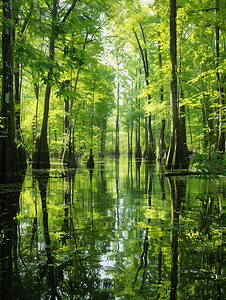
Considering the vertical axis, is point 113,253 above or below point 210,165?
below

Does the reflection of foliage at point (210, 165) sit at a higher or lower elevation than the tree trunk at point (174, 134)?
lower

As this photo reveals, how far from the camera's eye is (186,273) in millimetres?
1698

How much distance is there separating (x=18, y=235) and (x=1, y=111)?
16.4ft

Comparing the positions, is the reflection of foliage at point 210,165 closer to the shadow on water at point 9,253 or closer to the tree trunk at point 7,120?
the shadow on water at point 9,253

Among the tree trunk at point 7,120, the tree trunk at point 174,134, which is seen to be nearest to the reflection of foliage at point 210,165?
the tree trunk at point 7,120

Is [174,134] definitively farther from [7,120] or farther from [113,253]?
[113,253]

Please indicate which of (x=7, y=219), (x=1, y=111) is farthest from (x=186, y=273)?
(x=1, y=111)

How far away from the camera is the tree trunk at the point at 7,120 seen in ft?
21.0

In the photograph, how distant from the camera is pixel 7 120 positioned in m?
6.68

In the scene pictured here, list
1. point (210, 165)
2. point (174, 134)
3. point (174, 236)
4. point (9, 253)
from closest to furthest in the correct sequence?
point (9, 253), point (174, 236), point (210, 165), point (174, 134)

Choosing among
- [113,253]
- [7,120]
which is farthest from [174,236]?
[7,120]

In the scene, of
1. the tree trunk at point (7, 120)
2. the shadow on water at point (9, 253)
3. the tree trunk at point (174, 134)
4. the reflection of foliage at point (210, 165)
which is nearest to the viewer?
the shadow on water at point (9, 253)

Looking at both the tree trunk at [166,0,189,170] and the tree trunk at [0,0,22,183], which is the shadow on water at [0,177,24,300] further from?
the tree trunk at [166,0,189,170]

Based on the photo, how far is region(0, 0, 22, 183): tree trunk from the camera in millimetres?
6410
